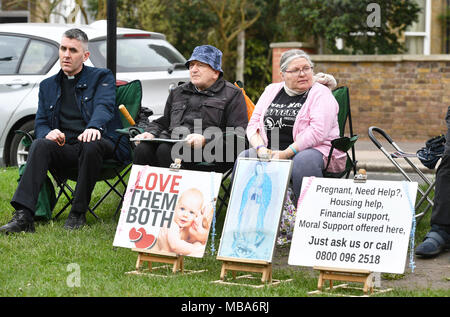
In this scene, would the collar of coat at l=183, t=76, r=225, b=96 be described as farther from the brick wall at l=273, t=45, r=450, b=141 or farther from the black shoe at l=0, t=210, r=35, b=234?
the brick wall at l=273, t=45, r=450, b=141

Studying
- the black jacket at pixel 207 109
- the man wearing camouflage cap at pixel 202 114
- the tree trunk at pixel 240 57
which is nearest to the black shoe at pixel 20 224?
the man wearing camouflage cap at pixel 202 114

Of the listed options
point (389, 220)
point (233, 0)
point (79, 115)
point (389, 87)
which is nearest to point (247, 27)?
point (233, 0)

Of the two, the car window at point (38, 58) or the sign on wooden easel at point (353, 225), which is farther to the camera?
the car window at point (38, 58)

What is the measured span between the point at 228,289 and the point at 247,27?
14.9 m

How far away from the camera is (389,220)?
5.12 m

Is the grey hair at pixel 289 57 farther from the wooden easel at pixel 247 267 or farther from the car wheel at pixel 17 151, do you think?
the car wheel at pixel 17 151

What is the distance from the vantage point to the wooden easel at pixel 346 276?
4.97 meters

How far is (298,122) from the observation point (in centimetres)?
645

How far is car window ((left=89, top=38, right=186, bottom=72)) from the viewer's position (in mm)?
10102

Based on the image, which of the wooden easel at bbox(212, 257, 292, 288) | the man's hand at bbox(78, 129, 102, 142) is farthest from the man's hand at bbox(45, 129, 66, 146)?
the wooden easel at bbox(212, 257, 292, 288)

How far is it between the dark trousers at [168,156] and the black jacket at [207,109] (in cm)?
18

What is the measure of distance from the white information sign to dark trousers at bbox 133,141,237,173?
152cm
